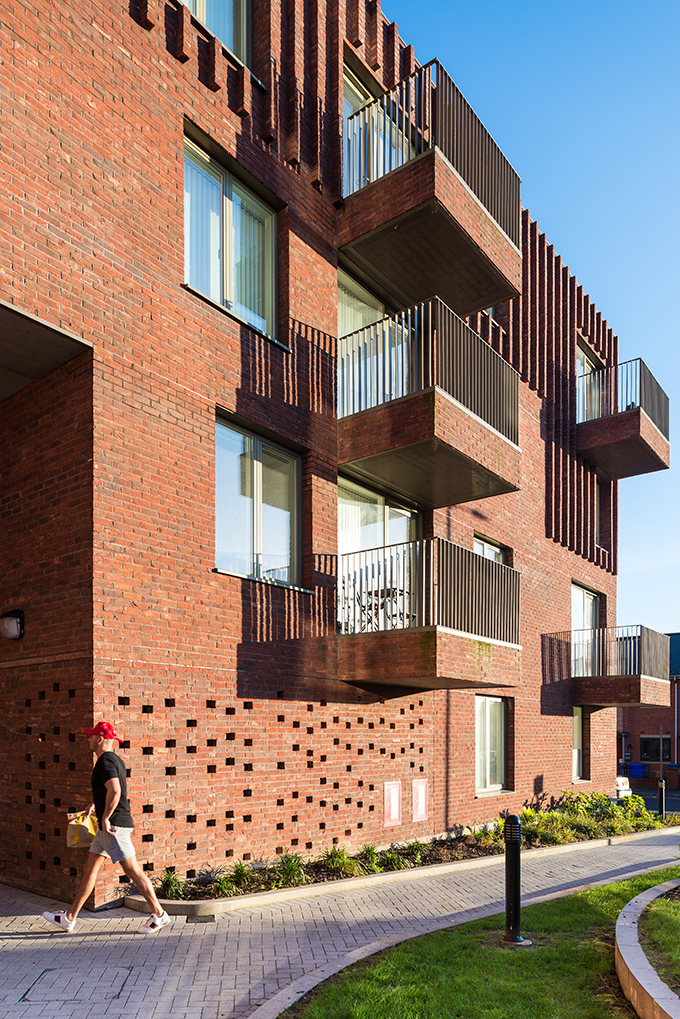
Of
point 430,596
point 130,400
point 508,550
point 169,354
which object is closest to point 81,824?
point 130,400

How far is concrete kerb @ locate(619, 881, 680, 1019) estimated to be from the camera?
5105 mm

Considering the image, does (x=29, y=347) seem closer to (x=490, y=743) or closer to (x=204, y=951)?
(x=204, y=951)

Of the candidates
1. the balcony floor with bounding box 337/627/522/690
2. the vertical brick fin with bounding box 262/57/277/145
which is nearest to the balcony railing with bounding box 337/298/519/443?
the vertical brick fin with bounding box 262/57/277/145

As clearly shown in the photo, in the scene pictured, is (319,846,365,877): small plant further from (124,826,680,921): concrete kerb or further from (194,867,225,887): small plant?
(194,867,225,887): small plant

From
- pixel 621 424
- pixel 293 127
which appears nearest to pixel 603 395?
pixel 621 424

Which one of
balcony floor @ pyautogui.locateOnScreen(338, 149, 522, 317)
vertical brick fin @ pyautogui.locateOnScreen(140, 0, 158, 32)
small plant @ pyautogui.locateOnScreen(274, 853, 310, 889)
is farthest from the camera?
balcony floor @ pyautogui.locateOnScreen(338, 149, 522, 317)

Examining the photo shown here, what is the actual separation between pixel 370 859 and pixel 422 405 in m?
6.63

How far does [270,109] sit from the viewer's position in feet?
39.1

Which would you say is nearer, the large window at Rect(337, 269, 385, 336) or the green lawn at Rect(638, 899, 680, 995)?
the green lawn at Rect(638, 899, 680, 995)

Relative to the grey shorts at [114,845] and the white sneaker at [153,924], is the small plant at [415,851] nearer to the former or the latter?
the white sneaker at [153,924]

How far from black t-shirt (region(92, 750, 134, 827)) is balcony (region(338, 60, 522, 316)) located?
30.2 feet

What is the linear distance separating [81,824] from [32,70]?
7.57 m

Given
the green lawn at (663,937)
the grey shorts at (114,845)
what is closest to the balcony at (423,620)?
the green lawn at (663,937)

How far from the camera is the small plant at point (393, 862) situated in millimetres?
11312
